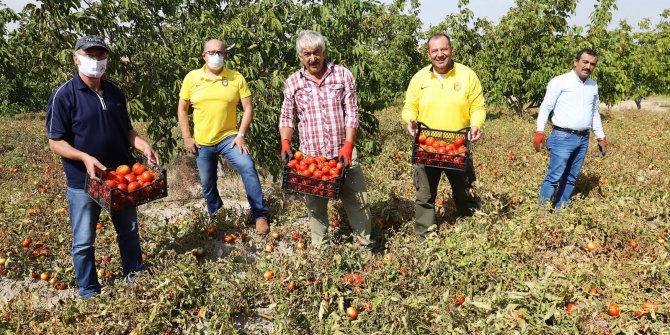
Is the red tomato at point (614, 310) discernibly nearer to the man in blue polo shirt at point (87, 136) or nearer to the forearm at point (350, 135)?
the forearm at point (350, 135)

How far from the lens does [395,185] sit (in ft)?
21.1

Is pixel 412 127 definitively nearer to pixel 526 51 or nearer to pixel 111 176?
pixel 111 176

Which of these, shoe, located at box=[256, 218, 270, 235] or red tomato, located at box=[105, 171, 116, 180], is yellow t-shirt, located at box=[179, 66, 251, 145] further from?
red tomato, located at box=[105, 171, 116, 180]

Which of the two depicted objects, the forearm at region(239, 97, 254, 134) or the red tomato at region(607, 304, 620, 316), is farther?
the forearm at region(239, 97, 254, 134)

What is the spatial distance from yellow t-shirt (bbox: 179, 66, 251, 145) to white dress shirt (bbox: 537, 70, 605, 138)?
3.39m

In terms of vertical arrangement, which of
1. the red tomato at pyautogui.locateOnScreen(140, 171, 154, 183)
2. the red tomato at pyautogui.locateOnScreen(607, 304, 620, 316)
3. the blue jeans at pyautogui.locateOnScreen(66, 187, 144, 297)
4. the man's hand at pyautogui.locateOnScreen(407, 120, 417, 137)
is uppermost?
the man's hand at pyautogui.locateOnScreen(407, 120, 417, 137)

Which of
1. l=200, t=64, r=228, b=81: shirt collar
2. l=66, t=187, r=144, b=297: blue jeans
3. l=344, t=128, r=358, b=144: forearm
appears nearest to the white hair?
l=344, t=128, r=358, b=144: forearm

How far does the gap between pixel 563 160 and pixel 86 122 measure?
4714 millimetres

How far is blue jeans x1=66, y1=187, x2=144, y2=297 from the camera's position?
3.37m

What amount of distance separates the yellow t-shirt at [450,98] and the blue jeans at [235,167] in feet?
5.83

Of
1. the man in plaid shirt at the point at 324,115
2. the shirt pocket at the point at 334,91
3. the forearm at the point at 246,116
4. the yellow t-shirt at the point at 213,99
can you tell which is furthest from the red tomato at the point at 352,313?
the yellow t-shirt at the point at 213,99

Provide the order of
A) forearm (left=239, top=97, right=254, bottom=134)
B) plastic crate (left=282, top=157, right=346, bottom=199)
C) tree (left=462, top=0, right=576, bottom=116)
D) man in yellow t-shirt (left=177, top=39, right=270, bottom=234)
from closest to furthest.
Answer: plastic crate (left=282, top=157, right=346, bottom=199)
man in yellow t-shirt (left=177, top=39, right=270, bottom=234)
forearm (left=239, top=97, right=254, bottom=134)
tree (left=462, top=0, right=576, bottom=116)

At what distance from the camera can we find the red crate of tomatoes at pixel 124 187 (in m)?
3.12

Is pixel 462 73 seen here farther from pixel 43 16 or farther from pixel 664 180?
pixel 43 16
